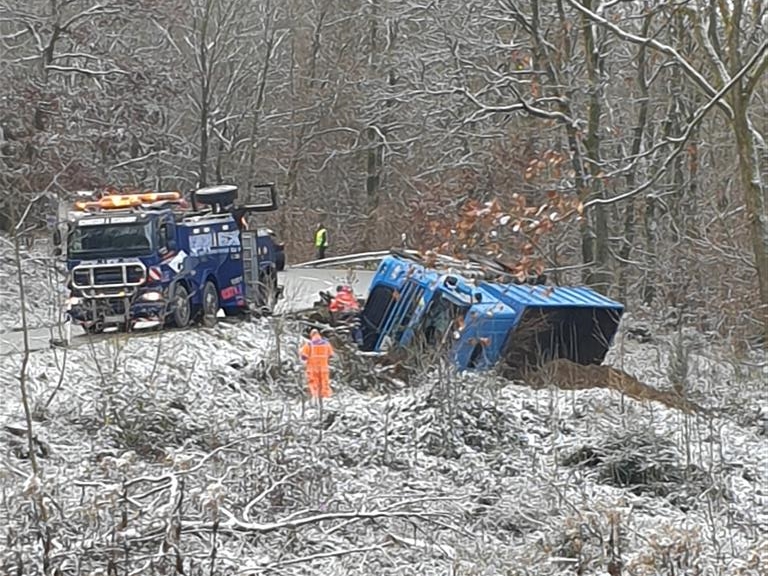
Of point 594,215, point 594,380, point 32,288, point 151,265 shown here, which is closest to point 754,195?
point 594,380

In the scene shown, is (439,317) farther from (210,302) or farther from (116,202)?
(116,202)

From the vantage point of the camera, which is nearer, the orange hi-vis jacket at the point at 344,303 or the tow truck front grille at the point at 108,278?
the tow truck front grille at the point at 108,278

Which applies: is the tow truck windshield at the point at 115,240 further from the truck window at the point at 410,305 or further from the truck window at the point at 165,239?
the truck window at the point at 410,305

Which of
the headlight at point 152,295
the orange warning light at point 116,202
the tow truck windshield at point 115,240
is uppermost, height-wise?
the orange warning light at point 116,202

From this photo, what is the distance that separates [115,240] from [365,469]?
9.60m

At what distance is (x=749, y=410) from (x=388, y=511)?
6711 mm

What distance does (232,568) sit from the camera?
746 cm

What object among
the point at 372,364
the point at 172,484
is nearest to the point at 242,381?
the point at 372,364

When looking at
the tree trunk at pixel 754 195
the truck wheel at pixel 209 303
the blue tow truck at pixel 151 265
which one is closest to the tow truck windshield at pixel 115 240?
the blue tow truck at pixel 151 265

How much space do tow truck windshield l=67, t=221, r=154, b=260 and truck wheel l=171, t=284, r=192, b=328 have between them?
851 millimetres

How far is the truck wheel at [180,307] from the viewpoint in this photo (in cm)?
1927

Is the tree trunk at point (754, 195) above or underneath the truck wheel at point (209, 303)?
above

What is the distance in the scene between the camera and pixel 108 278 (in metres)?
19.1

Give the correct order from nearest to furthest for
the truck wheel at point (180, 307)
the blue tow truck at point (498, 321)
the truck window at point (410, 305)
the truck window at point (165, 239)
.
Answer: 1. the blue tow truck at point (498, 321)
2. the truck window at point (410, 305)
3. the truck wheel at point (180, 307)
4. the truck window at point (165, 239)
